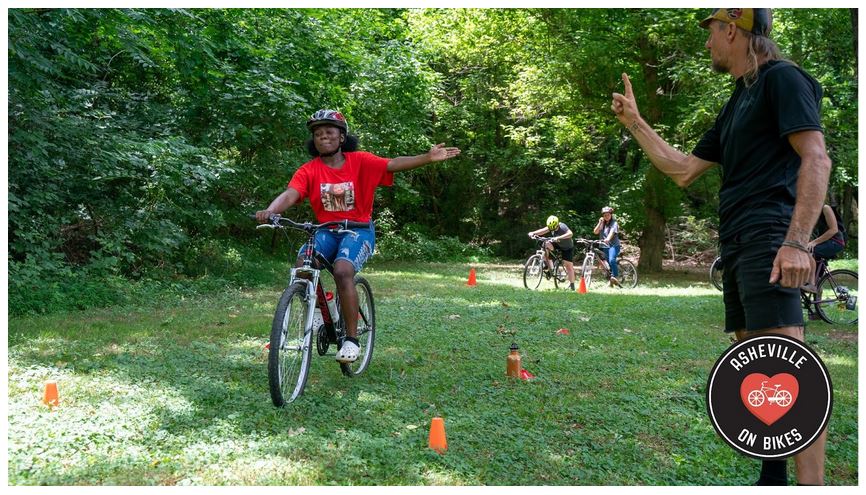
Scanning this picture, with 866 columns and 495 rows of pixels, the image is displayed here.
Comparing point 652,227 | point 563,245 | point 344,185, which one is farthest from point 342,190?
point 652,227

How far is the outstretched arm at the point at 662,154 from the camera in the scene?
11.5 feet

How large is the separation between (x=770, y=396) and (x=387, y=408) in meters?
2.68

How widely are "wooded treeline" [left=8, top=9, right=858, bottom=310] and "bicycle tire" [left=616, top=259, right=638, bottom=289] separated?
3600mm

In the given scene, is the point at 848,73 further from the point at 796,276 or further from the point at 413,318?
the point at 796,276

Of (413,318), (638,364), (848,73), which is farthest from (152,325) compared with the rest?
(848,73)

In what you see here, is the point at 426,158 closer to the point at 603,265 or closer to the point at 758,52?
the point at 758,52

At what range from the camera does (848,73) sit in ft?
54.4

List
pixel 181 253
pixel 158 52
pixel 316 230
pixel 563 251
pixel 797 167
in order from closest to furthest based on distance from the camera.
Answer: pixel 797 167 < pixel 316 230 < pixel 158 52 < pixel 181 253 < pixel 563 251

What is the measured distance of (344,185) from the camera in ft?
17.6

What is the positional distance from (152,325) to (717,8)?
699 cm

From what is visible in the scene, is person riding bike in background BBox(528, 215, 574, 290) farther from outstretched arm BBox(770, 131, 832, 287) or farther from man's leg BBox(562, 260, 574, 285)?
outstretched arm BBox(770, 131, 832, 287)

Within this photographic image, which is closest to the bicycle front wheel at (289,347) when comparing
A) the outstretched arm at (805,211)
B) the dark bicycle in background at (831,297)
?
the outstretched arm at (805,211)

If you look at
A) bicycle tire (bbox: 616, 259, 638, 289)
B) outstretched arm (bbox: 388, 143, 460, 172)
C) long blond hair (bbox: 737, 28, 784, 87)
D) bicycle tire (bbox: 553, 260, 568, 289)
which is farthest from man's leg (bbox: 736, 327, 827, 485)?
bicycle tire (bbox: 616, 259, 638, 289)

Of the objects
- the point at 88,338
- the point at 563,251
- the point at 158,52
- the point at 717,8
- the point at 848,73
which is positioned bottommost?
the point at 88,338
